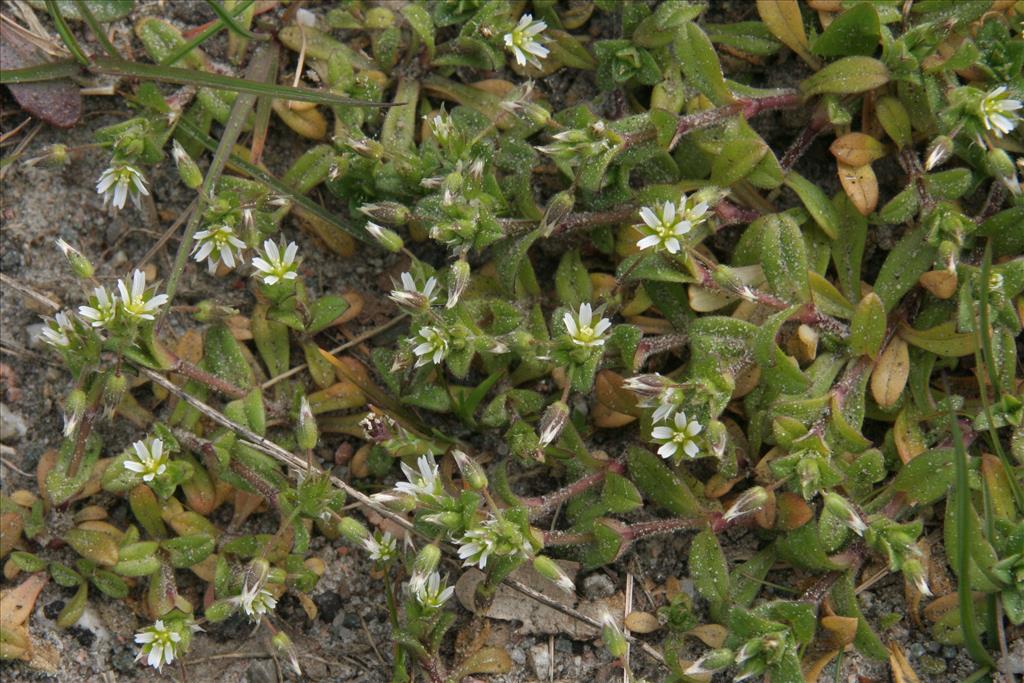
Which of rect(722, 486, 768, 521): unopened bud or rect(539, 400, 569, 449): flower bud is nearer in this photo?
rect(722, 486, 768, 521): unopened bud

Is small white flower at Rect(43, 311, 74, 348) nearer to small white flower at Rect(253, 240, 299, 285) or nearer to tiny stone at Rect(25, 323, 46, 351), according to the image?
tiny stone at Rect(25, 323, 46, 351)

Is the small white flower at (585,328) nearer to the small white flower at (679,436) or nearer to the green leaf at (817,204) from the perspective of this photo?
the small white flower at (679,436)

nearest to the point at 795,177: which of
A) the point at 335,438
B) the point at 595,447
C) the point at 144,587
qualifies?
the point at 595,447

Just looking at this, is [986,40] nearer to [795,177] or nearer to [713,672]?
[795,177]

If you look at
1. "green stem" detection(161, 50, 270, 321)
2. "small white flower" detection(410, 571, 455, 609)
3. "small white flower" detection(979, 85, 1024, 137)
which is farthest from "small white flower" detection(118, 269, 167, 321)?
"small white flower" detection(979, 85, 1024, 137)

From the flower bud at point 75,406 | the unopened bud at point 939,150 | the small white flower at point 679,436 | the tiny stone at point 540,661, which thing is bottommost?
the tiny stone at point 540,661

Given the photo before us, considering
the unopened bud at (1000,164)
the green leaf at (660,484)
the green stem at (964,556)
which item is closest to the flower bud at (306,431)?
the green leaf at (660,484)

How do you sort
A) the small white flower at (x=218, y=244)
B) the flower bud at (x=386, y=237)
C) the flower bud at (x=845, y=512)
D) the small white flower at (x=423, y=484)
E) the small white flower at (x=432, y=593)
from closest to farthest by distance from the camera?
the flower bud at (x=845, y=512), the small white flower at (x=423, y=484), the small white flower at (x=432, y=593), the flower bud at (x=386, y=237), the small white flower at (x=218, y=244)
